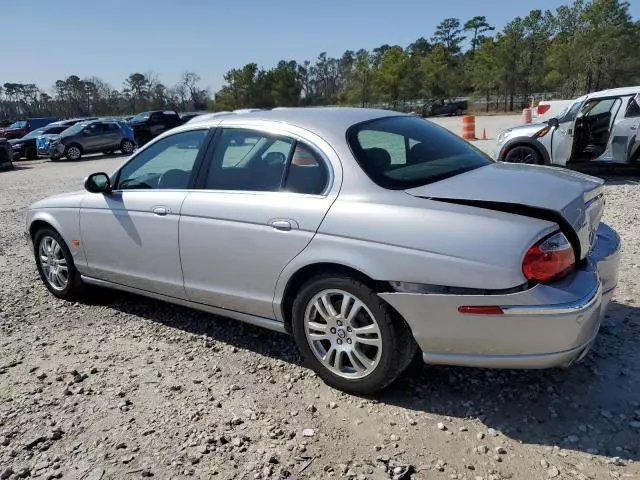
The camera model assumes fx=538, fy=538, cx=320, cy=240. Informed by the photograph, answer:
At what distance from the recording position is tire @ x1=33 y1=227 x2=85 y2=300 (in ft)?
15.7

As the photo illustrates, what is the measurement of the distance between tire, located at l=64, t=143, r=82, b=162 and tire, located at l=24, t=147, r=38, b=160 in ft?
9.85

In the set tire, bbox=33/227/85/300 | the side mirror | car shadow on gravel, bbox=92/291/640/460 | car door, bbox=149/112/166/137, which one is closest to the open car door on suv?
car shadow on gravel, bbox=92/291/640/460

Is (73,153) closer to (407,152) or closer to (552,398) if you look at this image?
(407,152)

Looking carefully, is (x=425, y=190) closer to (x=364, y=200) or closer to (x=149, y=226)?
(x=364, y=200)

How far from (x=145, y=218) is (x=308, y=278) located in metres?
1.49

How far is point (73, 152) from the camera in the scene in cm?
2300

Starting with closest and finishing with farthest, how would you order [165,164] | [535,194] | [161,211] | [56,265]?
[535,194] < [161,211] < [165,164] < [56,265]

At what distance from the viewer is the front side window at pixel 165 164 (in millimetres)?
3916

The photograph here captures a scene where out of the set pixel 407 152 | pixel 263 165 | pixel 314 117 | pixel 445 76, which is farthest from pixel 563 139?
pixel 445 76

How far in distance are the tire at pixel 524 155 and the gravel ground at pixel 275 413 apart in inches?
236

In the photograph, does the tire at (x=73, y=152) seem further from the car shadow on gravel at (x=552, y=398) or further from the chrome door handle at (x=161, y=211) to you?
the car shadow on gravel at (x=552, y=398)

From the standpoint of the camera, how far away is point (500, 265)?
256cm

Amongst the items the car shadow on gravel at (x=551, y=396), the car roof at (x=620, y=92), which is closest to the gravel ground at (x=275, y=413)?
the car shadow on gravel at (x=551, y=396)

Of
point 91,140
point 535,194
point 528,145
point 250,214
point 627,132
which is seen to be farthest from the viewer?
point 91,140
